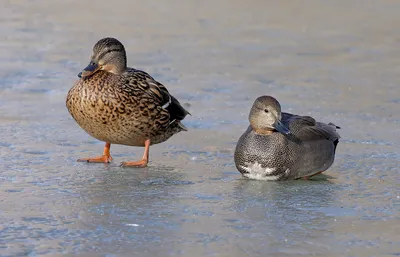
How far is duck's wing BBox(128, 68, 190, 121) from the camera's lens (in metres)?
7.35

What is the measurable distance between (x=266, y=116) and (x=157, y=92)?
1.07 m

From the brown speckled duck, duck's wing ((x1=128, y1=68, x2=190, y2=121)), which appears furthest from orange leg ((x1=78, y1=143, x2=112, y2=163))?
duck's wing ((x1=128, y1=68, x2=190, y2=121))

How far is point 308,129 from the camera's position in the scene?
22.7 feet

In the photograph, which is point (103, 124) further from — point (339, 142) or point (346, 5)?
point (346, 5)

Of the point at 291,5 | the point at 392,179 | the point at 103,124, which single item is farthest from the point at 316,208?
the point at 291,5

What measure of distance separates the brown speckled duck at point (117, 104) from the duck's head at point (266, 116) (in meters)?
0.90

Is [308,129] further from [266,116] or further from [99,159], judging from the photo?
[99,159]

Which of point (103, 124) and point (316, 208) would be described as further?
point (103, 124)

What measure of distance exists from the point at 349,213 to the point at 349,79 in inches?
184

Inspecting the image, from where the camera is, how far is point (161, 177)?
22.0 ft

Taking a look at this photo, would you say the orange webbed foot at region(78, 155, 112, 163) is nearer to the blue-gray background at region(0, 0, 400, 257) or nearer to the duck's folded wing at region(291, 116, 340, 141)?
the blue-gray background at region(0, 0, 400, 257)

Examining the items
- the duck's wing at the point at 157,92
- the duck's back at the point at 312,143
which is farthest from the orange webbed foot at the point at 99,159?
the duck's back at the point at 312,143

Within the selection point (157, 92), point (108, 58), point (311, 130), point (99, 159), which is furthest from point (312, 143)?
point (108, 58)

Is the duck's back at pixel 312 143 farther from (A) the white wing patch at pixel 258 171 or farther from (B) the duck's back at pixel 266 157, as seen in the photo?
(A) the white wing patch at pixel 258 171
